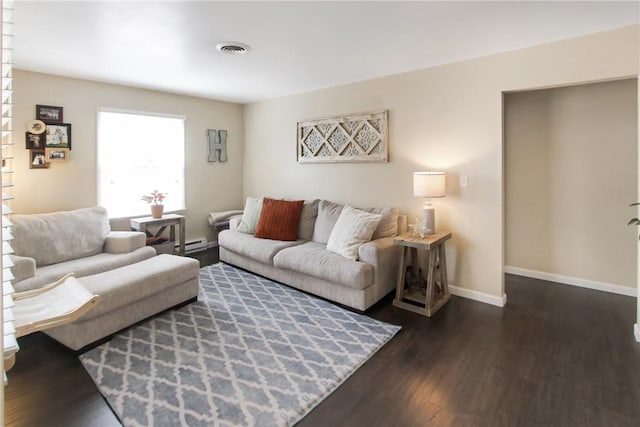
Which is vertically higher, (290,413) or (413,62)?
(413,62)

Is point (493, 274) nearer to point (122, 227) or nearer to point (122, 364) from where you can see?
point (122, 364)

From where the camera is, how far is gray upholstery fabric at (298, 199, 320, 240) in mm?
4340

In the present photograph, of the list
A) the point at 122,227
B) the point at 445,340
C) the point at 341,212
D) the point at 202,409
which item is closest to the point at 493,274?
the point at 445,340

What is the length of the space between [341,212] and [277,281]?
1.06 meters

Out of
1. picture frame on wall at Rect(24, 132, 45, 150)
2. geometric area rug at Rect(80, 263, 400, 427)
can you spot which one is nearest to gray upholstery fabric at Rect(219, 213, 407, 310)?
geometric area rug at Rect(80, 263, 400, 427)

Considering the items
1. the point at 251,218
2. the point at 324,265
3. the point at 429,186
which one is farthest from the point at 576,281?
the point at 251,218

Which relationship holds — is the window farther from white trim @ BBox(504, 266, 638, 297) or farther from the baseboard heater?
white trim @ BBox(504, 266, 638, 297)

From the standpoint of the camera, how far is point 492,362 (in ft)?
7.88

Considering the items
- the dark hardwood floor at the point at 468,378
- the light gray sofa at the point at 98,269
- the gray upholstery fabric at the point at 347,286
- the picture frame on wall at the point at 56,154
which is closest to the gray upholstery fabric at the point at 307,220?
the gray upholstery fabric at the point at 347,286

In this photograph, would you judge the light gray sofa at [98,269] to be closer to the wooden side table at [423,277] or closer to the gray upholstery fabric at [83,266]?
the gray upholstery fabric at [83,266]

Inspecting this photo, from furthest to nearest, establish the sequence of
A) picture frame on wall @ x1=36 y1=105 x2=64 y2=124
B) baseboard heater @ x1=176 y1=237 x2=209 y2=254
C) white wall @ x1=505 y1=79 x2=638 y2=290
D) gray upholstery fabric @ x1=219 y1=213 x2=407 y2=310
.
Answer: baseboard heater @ x1=176 y1=237 x2=209 y2=254 → picture frame on wall @ x1=36 y1=105 x2=64 y2=124 → white wall @ x1=505 y1=79 x2=638 y2=290 → gray upholstery fabric @ x1=219 y1=213 x2=407 y2=310

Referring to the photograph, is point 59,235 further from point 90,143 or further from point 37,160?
point 90,143

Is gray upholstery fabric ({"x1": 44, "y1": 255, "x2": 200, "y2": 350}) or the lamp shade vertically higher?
the lamp shade

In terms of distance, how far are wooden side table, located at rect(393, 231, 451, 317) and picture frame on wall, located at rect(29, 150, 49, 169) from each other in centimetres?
388
